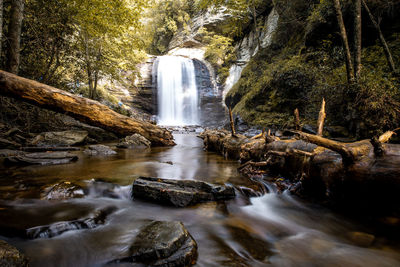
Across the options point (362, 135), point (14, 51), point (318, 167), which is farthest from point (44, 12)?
point (362, 135)

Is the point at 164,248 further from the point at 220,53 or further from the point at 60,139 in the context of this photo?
the point at 220,53

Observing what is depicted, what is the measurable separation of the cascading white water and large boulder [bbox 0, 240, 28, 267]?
22.4m

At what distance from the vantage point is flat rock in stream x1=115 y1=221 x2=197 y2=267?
144 centimetres

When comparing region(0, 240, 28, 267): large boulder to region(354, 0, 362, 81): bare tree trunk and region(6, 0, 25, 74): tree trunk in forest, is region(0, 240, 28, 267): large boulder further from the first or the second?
region(354, 0, 362, 81): bare tree trunk

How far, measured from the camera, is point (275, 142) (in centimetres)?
404

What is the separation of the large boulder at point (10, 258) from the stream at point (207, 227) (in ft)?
0.72

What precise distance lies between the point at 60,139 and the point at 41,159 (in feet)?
8.55

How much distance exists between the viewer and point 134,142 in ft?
24.2

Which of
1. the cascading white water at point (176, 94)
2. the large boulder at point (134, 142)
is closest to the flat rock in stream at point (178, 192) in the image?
the large boulder at point (134, 142)

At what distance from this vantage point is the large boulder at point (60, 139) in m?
6.07

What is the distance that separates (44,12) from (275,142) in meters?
7.97

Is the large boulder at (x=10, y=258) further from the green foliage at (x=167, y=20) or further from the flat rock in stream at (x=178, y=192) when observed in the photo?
the green foliage at (x=167, y=20)

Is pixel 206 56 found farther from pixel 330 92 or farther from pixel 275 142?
pixel 275 142

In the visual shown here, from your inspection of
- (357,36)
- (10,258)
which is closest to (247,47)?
(357,36)
